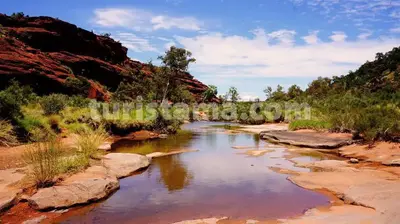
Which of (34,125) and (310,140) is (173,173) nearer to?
(34,125)

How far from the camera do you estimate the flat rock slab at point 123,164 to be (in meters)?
10.2

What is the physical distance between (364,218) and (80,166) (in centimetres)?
753

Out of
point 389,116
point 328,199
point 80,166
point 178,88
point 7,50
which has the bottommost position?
point 328,199

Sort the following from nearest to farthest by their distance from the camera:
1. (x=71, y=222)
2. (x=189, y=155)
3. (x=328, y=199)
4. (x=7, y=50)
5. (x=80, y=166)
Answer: (x=71, y=222)
(x=328, y=199)
(x=80, y=166)
(x=189, y=155)
(x=7, y=50)

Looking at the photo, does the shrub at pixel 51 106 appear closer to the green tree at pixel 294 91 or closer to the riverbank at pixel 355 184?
the riverbank at pixel 355 184

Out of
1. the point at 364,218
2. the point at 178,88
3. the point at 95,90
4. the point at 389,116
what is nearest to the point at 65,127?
the point at 364,218

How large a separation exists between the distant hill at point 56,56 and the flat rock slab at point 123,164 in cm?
3184

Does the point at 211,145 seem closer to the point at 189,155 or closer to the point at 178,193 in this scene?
the point at 189,155

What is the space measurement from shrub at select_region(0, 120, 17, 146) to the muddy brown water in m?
6.11

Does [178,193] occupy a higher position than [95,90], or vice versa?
[95,90]

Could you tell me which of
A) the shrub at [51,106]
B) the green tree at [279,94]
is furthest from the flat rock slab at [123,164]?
the green tree at [279,94]

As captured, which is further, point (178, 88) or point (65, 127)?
point (178, 88)

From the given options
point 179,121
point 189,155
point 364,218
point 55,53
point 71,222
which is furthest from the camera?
point 55,53

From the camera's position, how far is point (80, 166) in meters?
9.30
